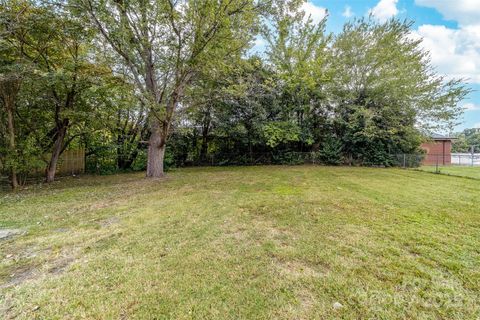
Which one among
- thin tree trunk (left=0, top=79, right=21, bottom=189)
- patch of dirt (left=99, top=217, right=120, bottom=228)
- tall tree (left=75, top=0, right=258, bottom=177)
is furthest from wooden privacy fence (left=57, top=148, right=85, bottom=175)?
patch of dirt (left=99, top=217, right=120, bottom=228)

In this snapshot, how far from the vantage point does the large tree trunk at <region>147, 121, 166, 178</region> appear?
8.45 metres

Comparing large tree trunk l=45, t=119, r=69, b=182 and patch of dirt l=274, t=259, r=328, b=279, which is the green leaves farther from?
patch of dirt l=274, t=259, r=328, b=279

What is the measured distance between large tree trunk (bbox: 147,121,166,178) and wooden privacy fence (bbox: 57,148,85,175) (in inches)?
168

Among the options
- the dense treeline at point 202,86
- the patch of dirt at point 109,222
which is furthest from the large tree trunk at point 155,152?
the patch of dirt at point 109,222

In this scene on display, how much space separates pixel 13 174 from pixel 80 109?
2.78 meters

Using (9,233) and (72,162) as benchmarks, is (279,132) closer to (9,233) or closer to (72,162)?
(72,162)

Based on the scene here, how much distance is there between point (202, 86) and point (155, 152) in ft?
13.7

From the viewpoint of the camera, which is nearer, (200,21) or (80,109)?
(200,21)

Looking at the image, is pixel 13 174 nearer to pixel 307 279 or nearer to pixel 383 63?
pixel 307 279

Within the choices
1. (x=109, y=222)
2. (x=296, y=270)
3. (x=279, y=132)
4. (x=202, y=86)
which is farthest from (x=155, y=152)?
(x=296, y=270)

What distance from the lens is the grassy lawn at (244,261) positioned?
5.76 feet

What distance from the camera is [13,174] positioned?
691cm

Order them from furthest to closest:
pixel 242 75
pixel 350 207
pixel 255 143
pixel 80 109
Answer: pixel 255 143
pixel 242 75
pixel 80 109
pixel 350 207

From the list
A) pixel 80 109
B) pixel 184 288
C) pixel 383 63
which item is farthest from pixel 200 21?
pixel 383 63
